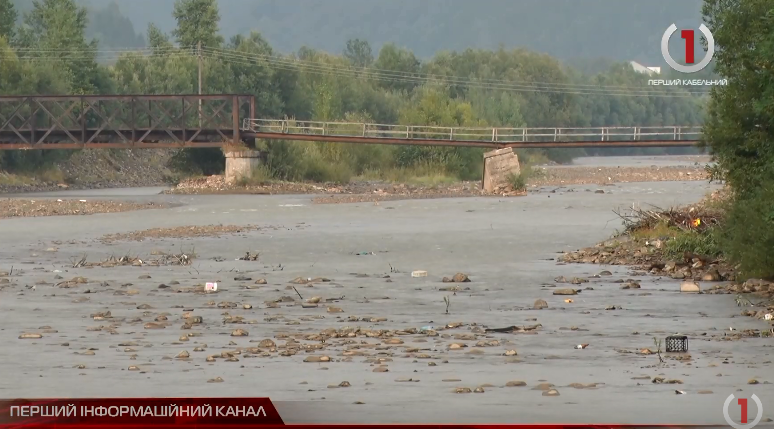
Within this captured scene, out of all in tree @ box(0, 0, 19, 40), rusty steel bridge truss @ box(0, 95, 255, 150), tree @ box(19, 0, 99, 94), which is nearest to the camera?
rusty steel bridge truss @ box(0, 95, 255, 150)

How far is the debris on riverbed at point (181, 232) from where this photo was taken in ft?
151

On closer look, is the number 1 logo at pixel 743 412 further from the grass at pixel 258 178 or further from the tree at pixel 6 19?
the tree at pixel 6 19

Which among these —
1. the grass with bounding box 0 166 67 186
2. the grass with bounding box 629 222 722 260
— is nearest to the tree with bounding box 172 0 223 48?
the grass with bounding box 0 166 67 186

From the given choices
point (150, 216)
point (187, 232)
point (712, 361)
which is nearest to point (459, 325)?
point (712, 361)

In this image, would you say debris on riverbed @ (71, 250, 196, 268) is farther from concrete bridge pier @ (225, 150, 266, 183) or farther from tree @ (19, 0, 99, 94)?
tree @ (19, 0, 99, 94)

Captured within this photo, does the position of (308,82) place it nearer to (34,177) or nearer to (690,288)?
(34,177)

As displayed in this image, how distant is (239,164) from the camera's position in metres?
88.8

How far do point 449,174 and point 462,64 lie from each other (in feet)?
232

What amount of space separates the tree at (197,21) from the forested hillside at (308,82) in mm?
97

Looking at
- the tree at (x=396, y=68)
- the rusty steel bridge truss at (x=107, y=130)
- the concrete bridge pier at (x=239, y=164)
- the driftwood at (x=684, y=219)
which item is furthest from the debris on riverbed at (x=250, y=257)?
the tree at (x=396, y=68)

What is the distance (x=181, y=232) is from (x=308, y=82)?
83427 mm

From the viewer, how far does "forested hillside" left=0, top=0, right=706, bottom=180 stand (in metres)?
97.9

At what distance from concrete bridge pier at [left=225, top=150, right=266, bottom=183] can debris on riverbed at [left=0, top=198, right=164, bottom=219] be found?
17856mm

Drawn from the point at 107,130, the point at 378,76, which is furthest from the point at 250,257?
the point at 378,76
